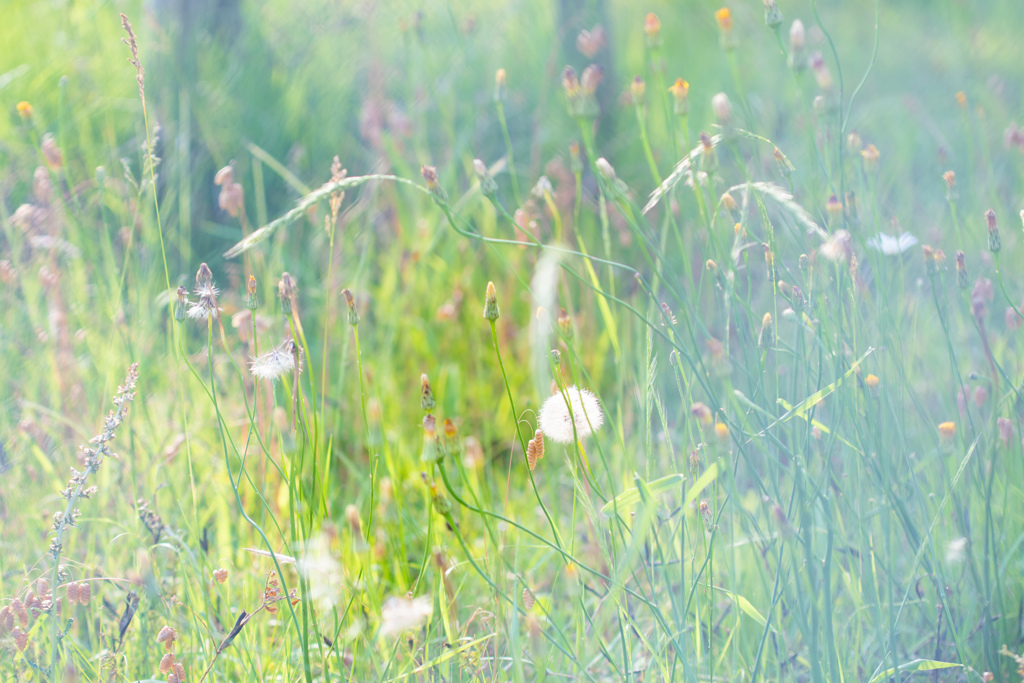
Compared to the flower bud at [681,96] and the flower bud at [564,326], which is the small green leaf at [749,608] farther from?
the flower bud at [681,96]

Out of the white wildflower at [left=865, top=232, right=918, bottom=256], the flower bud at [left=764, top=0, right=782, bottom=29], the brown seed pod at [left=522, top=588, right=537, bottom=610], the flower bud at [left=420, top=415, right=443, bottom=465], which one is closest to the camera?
the flower bud at [left=420, top=415, right=443, bottom=465]

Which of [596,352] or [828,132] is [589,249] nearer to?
[596,352]

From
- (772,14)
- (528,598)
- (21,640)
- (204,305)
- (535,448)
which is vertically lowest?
(21,640)

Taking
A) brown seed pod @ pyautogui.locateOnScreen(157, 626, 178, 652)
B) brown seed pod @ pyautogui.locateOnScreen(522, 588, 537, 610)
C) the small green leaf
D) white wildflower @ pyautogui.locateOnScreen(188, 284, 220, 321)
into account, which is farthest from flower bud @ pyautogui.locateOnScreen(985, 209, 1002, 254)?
brown seed pod @ pyautogui.locateOnScreen(157, 626, 178, 652)

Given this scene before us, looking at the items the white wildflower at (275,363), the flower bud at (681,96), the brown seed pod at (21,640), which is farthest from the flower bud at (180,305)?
the flower bud at (681,96)

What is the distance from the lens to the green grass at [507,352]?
1.00m

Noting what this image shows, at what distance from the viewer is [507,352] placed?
7.26 feet

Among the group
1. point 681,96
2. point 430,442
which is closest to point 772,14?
point 681,96

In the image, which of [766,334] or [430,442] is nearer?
[430,442]

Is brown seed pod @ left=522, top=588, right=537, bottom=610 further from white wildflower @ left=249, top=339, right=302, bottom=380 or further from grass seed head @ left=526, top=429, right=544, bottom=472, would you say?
white wildflower @ left=249, top=339, right=302, bottom=380

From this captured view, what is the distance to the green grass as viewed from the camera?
100 centimetres

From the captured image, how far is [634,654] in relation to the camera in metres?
1.18

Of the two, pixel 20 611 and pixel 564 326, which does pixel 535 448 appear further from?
pixel 20 611

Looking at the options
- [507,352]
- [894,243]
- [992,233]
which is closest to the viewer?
[992,233]
